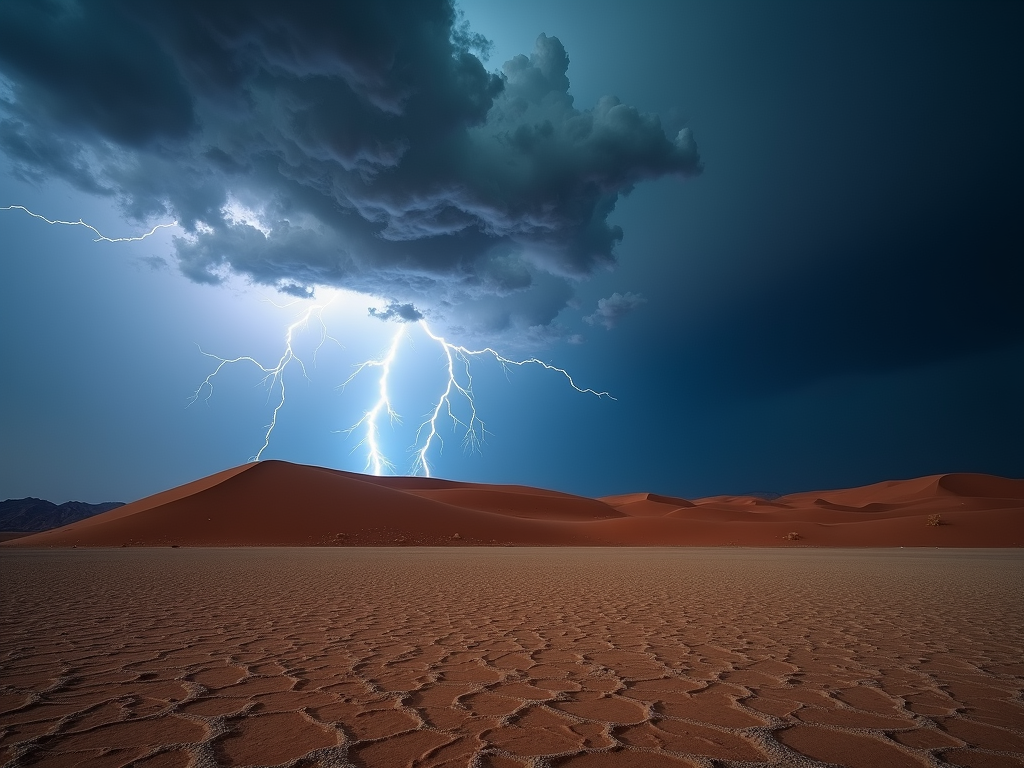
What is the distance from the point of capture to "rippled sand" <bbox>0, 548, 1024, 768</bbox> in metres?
2.37

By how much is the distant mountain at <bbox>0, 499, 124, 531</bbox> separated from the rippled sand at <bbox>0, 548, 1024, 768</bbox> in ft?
270

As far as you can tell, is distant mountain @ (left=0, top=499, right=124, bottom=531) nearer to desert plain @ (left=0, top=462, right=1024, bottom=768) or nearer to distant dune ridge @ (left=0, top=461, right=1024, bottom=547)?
distant dune ridge @ (left=0, top=461, right=1024, bottom=547)

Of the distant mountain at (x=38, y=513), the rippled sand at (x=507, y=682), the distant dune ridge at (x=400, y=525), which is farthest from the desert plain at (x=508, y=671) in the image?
the distant mountain at (x=38, y=513)

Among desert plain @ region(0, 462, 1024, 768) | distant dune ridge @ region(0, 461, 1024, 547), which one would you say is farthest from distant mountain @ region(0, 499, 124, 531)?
desert plain @ region(0, 462, 1024, 768)

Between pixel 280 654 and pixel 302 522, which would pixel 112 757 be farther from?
pixel 302 522

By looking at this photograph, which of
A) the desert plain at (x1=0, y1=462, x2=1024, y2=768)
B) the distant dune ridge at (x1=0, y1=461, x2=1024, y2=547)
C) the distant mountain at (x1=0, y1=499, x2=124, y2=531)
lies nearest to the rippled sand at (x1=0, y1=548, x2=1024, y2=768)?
the desert plain at (x1=0, y1=462, x2=1024, y2=768)

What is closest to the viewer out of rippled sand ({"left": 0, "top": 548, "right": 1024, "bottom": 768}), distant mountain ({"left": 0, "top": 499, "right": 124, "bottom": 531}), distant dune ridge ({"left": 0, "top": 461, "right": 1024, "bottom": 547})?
rippled sand ({"left": 0, "top": 548, "right": 1024, "bottom": 768})

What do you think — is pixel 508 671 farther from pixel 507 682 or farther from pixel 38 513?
pixel 38 513

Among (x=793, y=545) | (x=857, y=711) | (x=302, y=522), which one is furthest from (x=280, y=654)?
(x=793, y=545)

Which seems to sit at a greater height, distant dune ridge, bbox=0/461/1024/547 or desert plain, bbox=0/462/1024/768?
distant dune ridge, bbox=0/461/1024/547

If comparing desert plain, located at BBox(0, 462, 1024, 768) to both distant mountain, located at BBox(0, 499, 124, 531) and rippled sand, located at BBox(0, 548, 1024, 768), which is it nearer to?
rippled sand, located at BBox(0, 548, 1024, 768)

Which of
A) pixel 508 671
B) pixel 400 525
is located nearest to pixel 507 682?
pixel 508 671

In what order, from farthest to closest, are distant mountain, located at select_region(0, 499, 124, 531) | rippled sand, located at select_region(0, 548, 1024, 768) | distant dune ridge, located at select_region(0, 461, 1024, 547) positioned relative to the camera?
distant mountain, located at select_region(0, 499, 124, 531), distant dune ridge, located at select_region(0, 461, 1024, 547), rippled sand, located at select_region(0, 548, 1024, 768)

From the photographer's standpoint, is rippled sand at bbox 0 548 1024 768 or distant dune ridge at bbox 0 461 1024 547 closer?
rippled sand at bbox 0 548 1024 768
